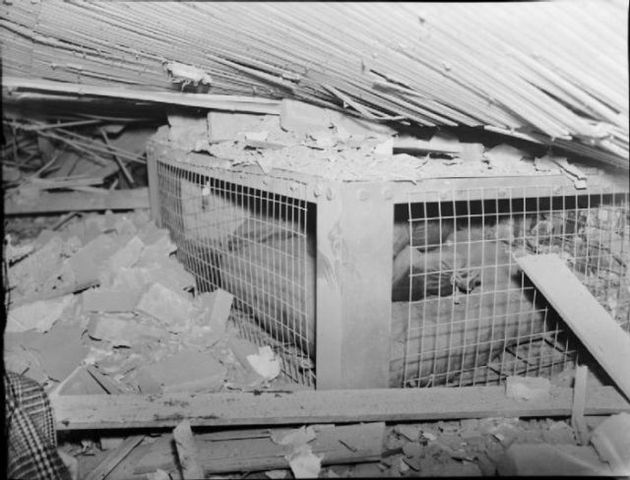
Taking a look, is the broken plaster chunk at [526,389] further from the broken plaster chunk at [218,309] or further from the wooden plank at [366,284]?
the broken plaster chunk at [218,309]

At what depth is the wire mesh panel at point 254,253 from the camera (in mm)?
3008

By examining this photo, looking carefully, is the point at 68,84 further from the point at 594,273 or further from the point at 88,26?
the point at 594,273

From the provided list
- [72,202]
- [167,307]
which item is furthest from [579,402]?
[72,202]

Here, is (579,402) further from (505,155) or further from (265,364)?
(265,364)

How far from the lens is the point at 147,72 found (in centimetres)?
312

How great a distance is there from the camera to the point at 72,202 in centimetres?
530

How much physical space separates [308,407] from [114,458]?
979mm

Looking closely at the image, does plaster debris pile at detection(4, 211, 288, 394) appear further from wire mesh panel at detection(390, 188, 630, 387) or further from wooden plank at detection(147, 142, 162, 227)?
wire mesh panel at detection(390, 188, 630, 387)

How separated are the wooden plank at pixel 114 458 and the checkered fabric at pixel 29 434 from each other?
0.32 metres

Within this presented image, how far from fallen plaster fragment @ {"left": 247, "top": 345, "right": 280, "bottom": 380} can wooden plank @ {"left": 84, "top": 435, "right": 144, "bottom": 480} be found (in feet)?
2.54

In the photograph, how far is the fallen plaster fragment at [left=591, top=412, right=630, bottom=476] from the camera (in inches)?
85.2

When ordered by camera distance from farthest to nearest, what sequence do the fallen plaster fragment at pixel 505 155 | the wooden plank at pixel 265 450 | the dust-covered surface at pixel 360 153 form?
the fallen plaster fragment at pixel 505 155 < the dust-covered surface at pixel 360 153 < the wooden plank at pixel 265 450

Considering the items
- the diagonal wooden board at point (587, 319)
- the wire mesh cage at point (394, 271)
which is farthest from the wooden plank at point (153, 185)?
the diagonal wooden board at point (587, 319)

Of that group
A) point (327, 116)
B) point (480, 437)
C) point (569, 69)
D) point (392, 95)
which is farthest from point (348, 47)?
point (480, 437)
